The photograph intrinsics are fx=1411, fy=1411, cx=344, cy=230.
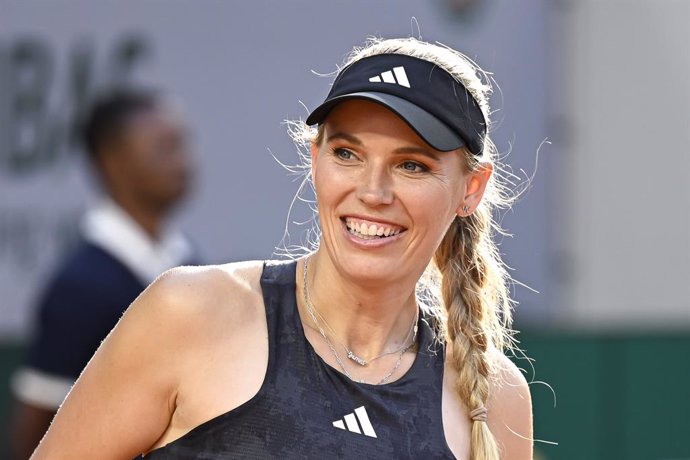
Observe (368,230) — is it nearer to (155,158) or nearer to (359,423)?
(359,423)

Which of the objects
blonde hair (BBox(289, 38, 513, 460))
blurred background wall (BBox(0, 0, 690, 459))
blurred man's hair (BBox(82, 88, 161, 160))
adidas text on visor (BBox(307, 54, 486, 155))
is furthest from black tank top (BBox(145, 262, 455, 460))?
blurred background wall (BBox(0, 0, 690, 459))

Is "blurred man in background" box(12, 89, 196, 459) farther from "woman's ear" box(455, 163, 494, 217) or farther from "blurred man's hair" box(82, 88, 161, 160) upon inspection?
"woman's ear" box(455, 163, 494, 217)

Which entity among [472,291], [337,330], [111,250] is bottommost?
[337,330]

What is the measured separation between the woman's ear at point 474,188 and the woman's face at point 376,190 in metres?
0.11

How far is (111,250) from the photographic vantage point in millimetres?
4375

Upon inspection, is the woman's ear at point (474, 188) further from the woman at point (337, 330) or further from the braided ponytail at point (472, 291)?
the braided ponytail at point (472, 291)

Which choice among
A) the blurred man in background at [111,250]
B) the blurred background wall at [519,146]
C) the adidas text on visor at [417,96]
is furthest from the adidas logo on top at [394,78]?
the blurred background wall at [519,146]

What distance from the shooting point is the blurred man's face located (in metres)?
4.87

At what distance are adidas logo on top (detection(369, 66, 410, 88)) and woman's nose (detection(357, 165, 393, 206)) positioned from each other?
0.52 feet

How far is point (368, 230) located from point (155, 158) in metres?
2.53

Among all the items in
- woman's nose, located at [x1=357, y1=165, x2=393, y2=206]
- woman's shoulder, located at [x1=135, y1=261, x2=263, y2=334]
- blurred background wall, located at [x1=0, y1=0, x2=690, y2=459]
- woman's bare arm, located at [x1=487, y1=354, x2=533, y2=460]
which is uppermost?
blurred background wall, located at [x1=0, y1=0, x2=690, y2=459]

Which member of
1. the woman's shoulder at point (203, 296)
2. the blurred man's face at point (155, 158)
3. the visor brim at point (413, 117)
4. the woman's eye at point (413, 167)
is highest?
the blurred man's face at point (155, 158)

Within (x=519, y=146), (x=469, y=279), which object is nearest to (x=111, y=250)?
(x=469, y=279)

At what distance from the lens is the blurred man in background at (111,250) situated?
13.5 feet
